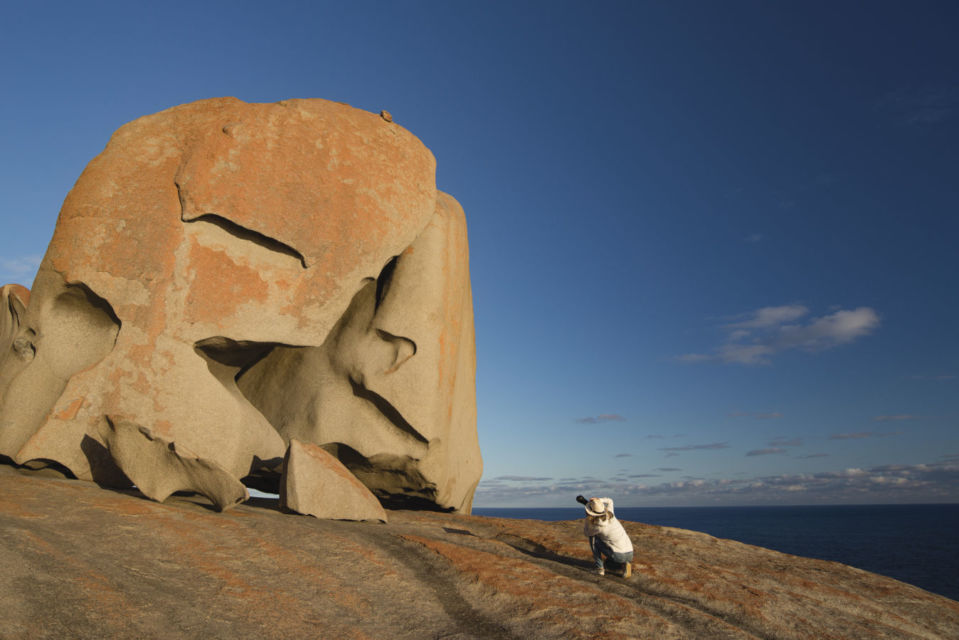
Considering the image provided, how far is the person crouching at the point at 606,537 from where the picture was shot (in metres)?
6.62

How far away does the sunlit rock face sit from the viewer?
28.4 feet

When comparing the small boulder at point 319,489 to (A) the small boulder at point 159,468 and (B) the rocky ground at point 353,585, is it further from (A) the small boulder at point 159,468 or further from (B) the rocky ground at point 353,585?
(A) the small boulder at point 159,468

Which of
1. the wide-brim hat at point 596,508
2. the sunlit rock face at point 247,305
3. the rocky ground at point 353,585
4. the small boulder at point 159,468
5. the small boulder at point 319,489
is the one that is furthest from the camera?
the sunlit rock face at point 247,305

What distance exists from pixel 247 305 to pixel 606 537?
599cm

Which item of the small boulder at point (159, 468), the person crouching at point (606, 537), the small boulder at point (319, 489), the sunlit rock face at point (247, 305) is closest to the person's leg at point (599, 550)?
the person crouching at point (606, 537)

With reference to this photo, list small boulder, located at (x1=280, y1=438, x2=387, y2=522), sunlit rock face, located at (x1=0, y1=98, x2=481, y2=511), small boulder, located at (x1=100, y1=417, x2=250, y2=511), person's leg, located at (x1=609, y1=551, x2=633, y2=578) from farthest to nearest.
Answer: sunlit rock face, located at (x1=0, y1=98, x2=481, y2=511), small boulder, located at (x1=280, y1=438, x2=387, y2=522), small boulder, located at (x1=100, y1=417, x2=250, y2=511), person's leg, located at (x1=609, y1=551, x2=633, y2=578)

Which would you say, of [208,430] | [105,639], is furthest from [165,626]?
[208,430]

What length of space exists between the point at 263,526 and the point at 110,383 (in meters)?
3.28

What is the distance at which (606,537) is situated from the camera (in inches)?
262

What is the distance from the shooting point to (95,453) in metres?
8.39

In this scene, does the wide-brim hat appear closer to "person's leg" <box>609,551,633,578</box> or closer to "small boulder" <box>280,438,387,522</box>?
"person's leg" <box>609,551,633,578</box>

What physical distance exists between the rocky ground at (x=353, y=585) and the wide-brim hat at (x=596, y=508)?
0.66 m

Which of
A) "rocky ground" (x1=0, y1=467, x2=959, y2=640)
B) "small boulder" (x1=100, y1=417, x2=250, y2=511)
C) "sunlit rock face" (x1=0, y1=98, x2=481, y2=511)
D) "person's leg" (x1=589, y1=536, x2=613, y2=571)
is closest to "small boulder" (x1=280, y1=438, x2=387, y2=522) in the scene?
"rocky ground" (x1=0, y1=467, x2=959, y2=640)

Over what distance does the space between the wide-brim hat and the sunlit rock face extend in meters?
4.82
